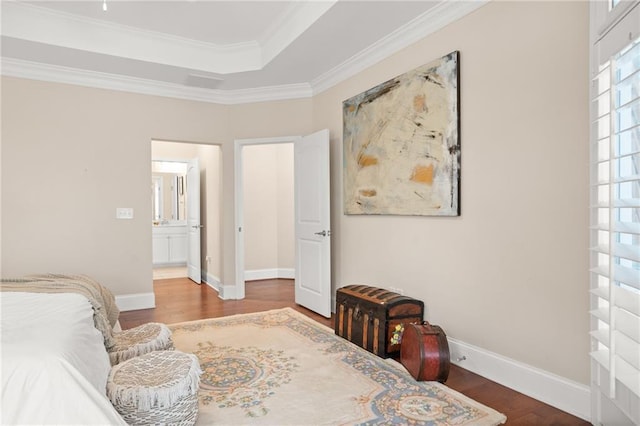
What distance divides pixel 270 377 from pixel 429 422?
1.08m

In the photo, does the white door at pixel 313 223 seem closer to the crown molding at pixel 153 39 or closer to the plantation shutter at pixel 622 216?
the crown molding at pixel 153 39

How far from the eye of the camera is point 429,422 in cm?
211

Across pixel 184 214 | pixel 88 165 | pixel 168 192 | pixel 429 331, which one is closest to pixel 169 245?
pixel 184 214

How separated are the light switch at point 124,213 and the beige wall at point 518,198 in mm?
3303

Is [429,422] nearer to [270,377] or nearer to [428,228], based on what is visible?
[270,377]


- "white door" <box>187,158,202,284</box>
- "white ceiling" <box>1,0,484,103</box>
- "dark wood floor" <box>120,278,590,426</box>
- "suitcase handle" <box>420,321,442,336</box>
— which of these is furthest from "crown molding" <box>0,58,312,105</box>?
"suitcase handle" <box>420,321,442,336</box>

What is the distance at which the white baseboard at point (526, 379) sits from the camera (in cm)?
220

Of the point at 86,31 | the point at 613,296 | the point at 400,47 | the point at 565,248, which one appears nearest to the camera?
the point at 613,296

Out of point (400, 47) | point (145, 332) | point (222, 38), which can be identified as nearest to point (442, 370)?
point (145, 332)

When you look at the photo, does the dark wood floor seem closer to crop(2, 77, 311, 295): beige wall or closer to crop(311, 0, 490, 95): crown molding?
crop(2, 77, 311, 295): beige wall

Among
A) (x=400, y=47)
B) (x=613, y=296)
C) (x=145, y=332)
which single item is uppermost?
(x=400, y=47)

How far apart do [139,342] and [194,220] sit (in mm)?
4286

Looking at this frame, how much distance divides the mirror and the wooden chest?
19.3ft

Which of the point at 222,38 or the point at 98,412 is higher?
the point at 222,38
